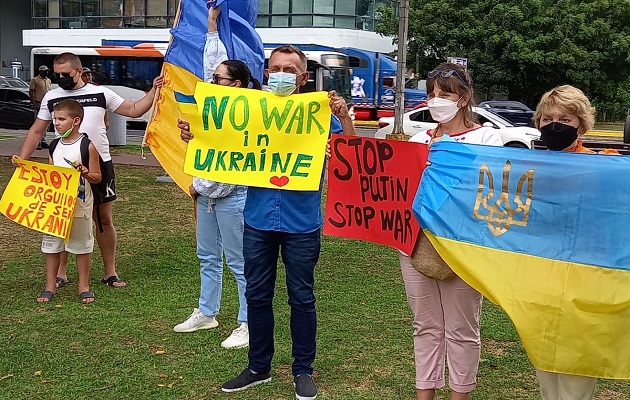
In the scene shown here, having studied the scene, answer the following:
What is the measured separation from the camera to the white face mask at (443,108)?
3557 millimetres

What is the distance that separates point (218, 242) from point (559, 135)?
8.09 feet

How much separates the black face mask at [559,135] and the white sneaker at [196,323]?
9.20 feet

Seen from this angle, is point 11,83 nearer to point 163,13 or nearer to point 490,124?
point 163,13

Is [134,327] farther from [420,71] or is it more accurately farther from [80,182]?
[420,71]

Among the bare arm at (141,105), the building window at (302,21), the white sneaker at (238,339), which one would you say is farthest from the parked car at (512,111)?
the white sneaker at (238,339)

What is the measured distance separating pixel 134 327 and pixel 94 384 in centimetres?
102

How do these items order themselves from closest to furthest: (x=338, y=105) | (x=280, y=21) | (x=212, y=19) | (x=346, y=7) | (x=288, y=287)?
(x=338, y=105)
(x=288, y=287)
(x=212, y=19)
(x=346, y=7)
(x=280, y=21)

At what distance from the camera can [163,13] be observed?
42.5 metres

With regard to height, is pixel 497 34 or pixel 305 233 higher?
pixel 497 34

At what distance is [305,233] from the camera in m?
4.00

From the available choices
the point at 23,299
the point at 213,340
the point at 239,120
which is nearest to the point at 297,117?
the point at 239,120

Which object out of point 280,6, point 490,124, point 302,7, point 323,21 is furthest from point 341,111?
point 280,6

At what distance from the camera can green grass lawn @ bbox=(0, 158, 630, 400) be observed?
427 cm

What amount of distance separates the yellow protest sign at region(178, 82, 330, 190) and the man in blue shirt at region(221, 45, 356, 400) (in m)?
0.07
